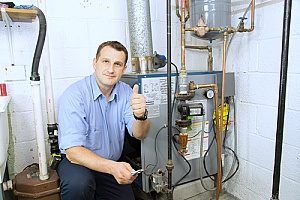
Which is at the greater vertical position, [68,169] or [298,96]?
[298,96]

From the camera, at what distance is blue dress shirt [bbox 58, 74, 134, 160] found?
128 cm

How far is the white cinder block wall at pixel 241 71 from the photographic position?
1431 mm

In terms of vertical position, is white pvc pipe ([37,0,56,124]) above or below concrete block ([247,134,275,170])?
above

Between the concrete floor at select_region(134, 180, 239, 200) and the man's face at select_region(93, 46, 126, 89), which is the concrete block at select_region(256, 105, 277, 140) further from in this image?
the man's face at select_region(93, 46, 126, 89)

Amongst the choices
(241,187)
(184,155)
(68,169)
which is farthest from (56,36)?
(241,187)

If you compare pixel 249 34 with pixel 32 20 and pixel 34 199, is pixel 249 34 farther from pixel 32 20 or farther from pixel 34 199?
pixel 34 199

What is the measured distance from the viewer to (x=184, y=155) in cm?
158

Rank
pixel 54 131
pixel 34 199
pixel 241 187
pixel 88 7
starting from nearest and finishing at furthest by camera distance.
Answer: pixel 34 199 → pixel 54 131 → pixel 88 7 → pixel 241 187

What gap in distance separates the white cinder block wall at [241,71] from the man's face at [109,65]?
1.04 ft

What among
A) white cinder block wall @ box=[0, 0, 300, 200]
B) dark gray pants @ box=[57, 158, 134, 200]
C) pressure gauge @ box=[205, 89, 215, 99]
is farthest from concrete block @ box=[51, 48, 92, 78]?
pressure gauge @ box=[205, 89, 215, 99]

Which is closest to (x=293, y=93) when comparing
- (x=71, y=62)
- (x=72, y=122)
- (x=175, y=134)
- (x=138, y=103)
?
(x=175, y=134)

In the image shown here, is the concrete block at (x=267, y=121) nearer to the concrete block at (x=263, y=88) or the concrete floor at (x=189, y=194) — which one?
the concrete block at (x=263, y=88)

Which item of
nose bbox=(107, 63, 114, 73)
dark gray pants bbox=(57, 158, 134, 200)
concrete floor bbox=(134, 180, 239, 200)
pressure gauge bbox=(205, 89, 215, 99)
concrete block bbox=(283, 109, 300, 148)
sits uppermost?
nose bbox=(107, 63, 114, 73)

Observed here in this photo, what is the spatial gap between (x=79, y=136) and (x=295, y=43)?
123 centimetres
